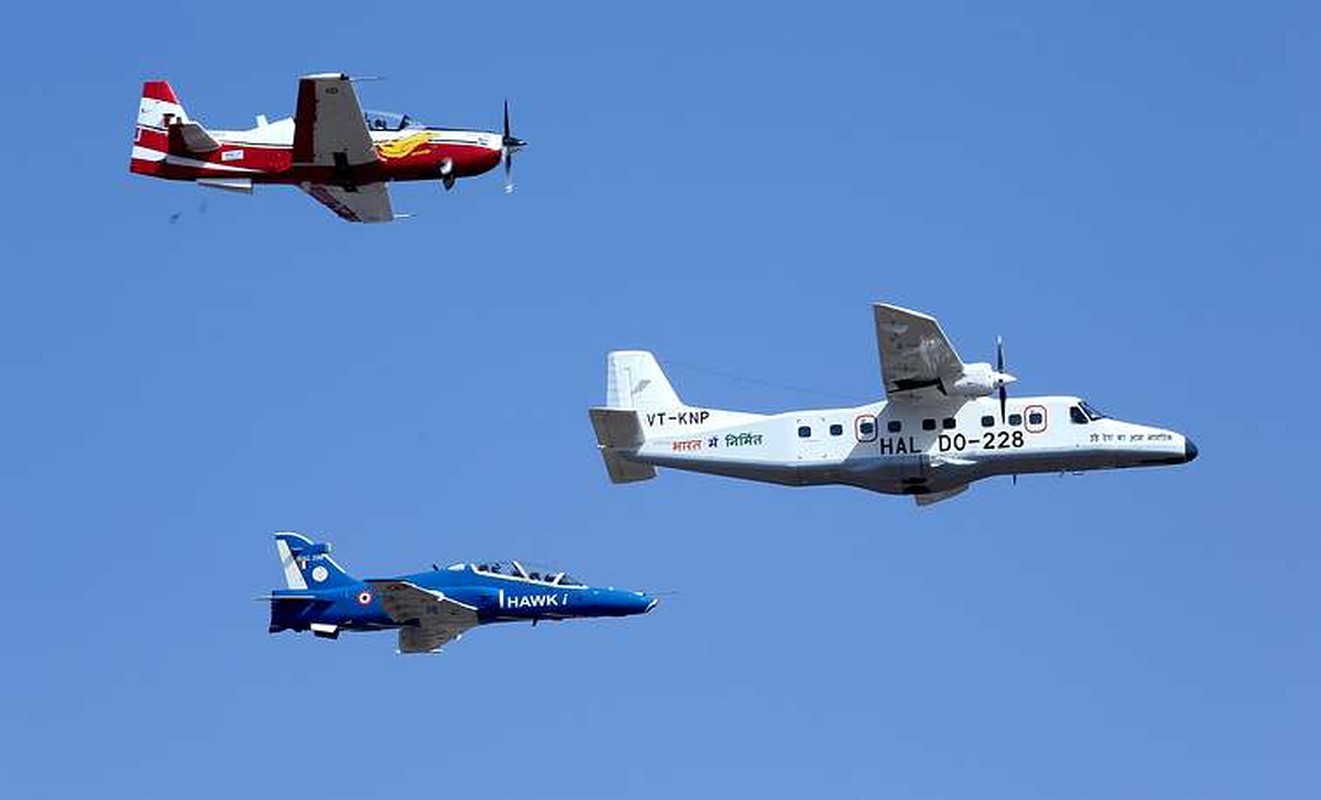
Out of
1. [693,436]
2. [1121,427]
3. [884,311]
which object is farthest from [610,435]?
[1121,427]

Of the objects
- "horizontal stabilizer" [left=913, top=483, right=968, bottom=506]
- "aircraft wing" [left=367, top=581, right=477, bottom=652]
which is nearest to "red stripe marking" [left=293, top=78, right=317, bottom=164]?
"aircraft wing" [left=367, top=581, right=477, bottom=652]

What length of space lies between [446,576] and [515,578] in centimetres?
218

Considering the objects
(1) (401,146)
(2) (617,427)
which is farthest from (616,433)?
(1) (401,146)

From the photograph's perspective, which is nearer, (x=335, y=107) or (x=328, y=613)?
(x=335, y=107)

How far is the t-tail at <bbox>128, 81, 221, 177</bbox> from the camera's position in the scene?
74.1m

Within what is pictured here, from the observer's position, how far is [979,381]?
233 feet

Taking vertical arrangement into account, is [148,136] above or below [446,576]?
above

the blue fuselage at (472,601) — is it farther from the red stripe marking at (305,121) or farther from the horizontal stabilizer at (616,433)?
the red stripe marking at (305,121)

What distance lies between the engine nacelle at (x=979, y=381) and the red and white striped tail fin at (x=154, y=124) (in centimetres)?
2420

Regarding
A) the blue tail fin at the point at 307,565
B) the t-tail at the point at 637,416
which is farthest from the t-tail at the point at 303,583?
the t-tail at the point at 637,416

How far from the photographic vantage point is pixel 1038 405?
72062mm

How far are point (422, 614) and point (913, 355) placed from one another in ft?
61.3

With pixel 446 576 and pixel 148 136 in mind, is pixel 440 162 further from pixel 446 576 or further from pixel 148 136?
pixel 446 576

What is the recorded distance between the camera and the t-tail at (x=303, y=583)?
81188mm
